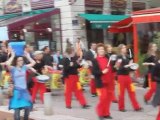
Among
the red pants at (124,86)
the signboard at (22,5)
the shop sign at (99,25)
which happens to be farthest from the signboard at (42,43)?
the red pants at (124,86)

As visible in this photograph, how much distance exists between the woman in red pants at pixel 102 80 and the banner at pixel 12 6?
14811mm

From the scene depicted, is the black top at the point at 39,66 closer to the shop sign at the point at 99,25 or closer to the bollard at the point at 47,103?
the bollard at the point at 47,103

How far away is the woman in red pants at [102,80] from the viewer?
9.15m

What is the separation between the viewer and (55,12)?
20719 mm

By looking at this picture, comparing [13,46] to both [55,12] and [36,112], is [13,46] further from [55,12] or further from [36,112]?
[55,12]

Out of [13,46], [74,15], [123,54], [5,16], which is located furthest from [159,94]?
[5,16]

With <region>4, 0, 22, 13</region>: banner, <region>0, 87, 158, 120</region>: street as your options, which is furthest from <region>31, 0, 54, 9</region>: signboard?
<region>0, 87, 158, 120</region>: street

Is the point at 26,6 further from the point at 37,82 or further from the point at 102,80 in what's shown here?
the point at 102,80

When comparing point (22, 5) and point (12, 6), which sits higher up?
point (22, 5)

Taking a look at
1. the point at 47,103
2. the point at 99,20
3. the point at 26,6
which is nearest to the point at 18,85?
the point at 47,103

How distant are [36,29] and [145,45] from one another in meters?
6.85

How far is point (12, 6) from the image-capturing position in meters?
24.1

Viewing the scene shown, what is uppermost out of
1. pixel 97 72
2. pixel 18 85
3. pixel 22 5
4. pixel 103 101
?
pixel 22 5

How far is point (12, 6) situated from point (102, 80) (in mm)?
15824
